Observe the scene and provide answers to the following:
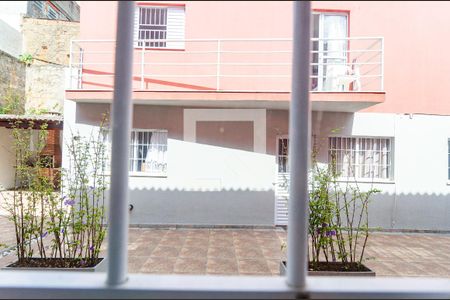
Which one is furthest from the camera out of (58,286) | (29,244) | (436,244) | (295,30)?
(436,244)

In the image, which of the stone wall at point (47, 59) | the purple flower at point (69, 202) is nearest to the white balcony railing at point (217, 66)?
the purple flower at point (69, 202)

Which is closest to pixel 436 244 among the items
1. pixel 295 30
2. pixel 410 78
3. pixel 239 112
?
pixel 410 78

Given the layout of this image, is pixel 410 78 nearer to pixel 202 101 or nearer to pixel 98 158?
pixel 202 101

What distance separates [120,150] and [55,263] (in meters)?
3.11

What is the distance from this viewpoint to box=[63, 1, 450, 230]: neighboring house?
8242 mm

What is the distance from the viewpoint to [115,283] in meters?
1.65

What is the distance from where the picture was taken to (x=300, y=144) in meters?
1.69

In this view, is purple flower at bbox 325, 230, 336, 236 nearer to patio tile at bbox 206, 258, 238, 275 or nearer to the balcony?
patio tile at bbox 206, 258, 238, 275

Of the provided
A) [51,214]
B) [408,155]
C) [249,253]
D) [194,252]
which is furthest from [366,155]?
[51,214]

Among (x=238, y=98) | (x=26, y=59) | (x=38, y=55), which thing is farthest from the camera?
(x=38, y=55)

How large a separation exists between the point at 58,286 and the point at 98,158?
324cm

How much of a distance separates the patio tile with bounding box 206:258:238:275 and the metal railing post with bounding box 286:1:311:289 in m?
3.69

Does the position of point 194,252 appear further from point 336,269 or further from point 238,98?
Answer: point 238,98

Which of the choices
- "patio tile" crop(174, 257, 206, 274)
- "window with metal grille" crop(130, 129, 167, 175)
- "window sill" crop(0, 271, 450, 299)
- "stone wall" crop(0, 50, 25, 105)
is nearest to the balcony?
"window with metal grille" crop(130, 129, 167, 175)
